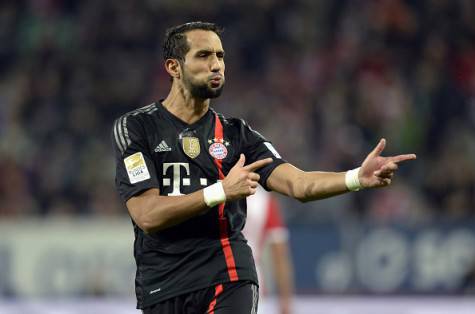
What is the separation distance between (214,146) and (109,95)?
8818 millimetres

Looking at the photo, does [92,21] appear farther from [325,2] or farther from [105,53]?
[325,2]

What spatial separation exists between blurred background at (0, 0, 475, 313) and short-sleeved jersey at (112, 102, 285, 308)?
15.7 ft

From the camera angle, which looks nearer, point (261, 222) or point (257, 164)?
point (257, 164)

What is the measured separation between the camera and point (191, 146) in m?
5.09

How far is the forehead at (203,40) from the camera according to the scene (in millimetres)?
5168

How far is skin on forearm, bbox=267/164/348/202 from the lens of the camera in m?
4.92

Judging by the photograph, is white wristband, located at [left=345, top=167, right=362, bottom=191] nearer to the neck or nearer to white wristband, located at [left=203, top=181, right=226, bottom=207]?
white wristband, located at [left=203, top=181, right=226, bottom=207]

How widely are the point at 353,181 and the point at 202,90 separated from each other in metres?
0.86

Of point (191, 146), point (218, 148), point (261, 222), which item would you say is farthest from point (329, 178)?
point (261, 222)

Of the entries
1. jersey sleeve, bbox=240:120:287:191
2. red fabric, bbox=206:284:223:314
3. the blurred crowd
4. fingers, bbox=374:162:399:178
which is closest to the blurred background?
the blurred crowd

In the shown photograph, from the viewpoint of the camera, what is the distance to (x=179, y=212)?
15.6ft

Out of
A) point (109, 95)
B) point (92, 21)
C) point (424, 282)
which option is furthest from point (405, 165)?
point (92, 21)

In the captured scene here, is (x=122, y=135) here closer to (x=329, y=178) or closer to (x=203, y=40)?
(x=203, y=40)

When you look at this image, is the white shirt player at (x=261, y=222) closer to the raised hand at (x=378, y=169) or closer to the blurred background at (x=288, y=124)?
the raised hand at (x=378, y=169)
